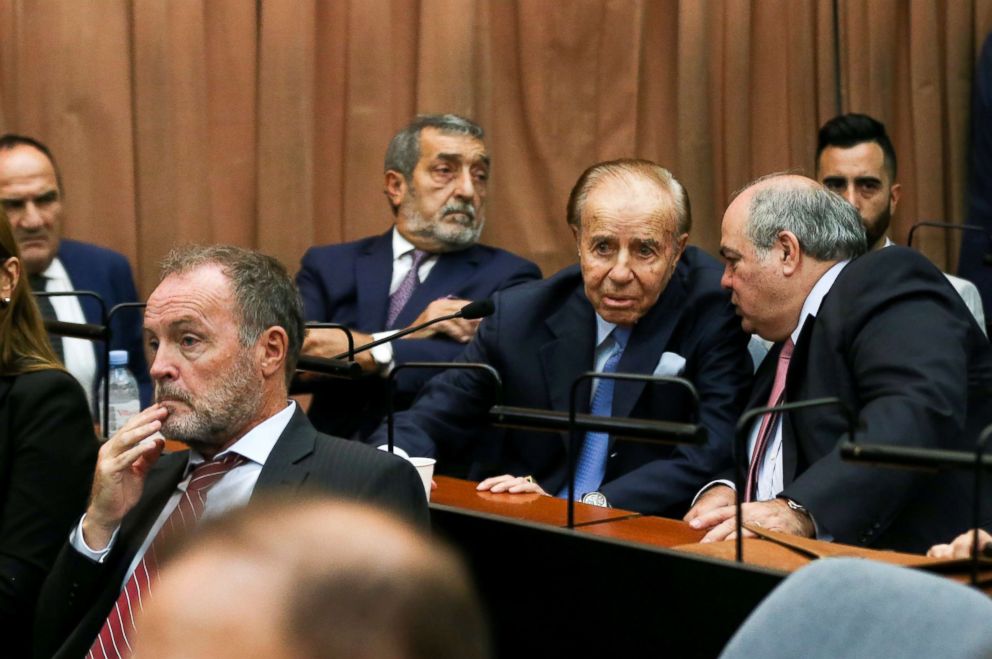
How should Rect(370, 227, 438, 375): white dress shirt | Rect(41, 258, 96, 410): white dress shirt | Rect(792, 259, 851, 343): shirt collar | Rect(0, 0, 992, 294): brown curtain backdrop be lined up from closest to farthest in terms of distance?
Rect(792, 259, 851, 343): shirt collar, Rect(41, 258, 96, 410): white dress shirt, Rect(370, 227, 438, 375): white dress shirt, Rect(0, 0, 992, 294): brown curtain backdrop

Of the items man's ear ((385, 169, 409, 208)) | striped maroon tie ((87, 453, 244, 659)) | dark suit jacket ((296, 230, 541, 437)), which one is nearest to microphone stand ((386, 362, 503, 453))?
striped maroon tie ((87, 453, 244, 659))

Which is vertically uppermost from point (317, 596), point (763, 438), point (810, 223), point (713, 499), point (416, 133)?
point (416, 133)

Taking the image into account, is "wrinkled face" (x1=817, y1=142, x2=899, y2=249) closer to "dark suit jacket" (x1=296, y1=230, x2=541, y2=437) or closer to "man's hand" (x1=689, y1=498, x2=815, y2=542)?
"dark suit jacket" (x1=296, y1=230, x2=541, y2=437)

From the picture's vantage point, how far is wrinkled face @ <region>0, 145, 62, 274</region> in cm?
417

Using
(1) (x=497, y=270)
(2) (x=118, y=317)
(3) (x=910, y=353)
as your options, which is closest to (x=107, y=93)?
(2) (x=118, y=317)

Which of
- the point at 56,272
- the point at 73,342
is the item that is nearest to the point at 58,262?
the point at 56,272

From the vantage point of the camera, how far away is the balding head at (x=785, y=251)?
10.8 feet

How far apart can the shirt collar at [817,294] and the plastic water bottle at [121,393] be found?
1.74 metres

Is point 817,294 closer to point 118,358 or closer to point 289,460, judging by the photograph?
point 289,460

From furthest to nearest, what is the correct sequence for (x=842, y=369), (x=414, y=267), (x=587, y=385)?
(x=414, y=267) < (x=587, y=385) < (x=842, y=369)

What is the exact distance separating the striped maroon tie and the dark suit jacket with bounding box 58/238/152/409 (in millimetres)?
1702

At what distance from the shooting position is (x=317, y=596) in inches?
33.0

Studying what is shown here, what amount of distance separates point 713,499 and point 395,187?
6.01ft

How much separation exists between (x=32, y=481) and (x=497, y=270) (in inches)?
73.4
